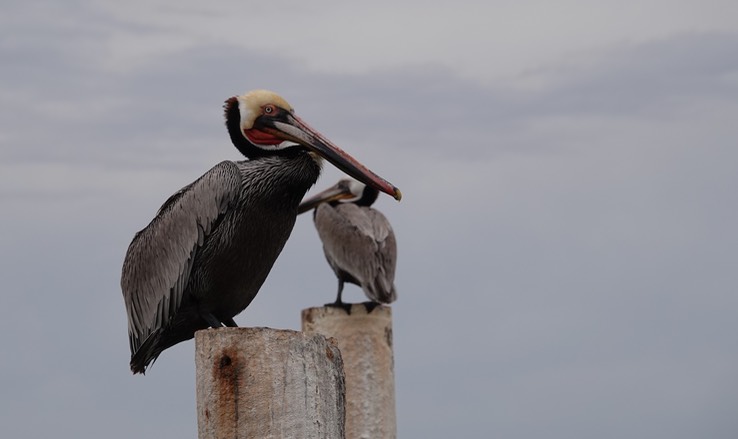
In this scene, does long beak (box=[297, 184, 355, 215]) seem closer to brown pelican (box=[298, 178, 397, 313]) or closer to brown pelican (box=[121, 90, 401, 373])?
brown pelican (box=[298, 178, 397, 313])

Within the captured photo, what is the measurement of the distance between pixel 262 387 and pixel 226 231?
7.49ft

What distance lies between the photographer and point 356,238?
1243 centimetres

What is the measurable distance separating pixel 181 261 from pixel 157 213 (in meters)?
0.60

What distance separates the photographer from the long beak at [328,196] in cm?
1355

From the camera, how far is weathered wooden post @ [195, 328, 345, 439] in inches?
161

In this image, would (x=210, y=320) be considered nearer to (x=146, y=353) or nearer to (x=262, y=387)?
(x=146, y=353)

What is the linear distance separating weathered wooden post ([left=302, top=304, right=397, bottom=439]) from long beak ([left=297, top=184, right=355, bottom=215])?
403 cm

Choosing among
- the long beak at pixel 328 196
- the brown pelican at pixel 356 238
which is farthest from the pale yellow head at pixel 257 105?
the long beak at pixel 328 196

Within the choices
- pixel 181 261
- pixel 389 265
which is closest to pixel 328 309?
pixel 389 265

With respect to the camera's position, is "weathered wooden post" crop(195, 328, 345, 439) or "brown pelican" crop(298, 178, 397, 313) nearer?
"weathered wooden post" crop(195, 328, 345, 439)

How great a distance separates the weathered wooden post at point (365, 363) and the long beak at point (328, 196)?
4032mm

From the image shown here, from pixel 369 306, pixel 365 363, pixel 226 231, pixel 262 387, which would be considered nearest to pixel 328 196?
pixel 369 306

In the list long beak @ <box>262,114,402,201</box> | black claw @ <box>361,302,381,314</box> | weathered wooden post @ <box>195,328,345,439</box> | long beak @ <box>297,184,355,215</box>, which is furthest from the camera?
long beak @ <box>297,184,355,215</box>

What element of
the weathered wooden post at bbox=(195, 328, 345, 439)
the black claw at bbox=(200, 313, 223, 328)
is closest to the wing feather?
the black claw at bbox=(200, 313, 223, 328)
